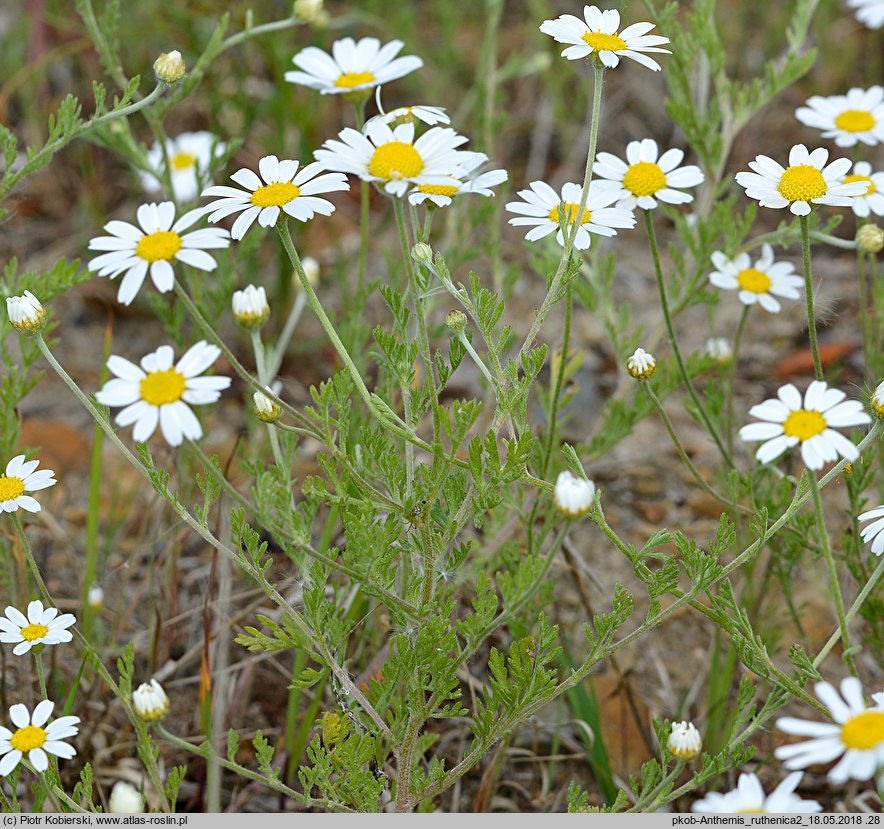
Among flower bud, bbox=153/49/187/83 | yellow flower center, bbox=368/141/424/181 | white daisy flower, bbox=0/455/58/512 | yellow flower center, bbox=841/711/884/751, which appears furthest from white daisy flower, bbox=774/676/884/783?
flower bud, bbox=153/49/187/83

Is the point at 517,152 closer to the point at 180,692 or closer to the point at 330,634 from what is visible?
the point at 180,692

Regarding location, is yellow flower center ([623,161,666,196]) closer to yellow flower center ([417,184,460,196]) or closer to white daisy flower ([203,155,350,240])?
yellow flower center ([417,184,460,196])

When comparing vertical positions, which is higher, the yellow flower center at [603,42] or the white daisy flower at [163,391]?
the yellow flower center at [603,42]

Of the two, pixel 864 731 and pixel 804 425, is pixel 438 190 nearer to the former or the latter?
pixel 804 425

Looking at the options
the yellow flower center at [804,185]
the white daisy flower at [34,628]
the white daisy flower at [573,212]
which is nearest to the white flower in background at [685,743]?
the white daisy flower at [573,212]

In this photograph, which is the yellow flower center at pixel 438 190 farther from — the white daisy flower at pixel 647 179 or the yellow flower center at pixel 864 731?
the yellow flower center at pixel 864 731

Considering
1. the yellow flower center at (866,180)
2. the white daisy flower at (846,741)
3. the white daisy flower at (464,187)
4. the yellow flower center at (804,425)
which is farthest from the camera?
the yellow flower center at (866,180)
